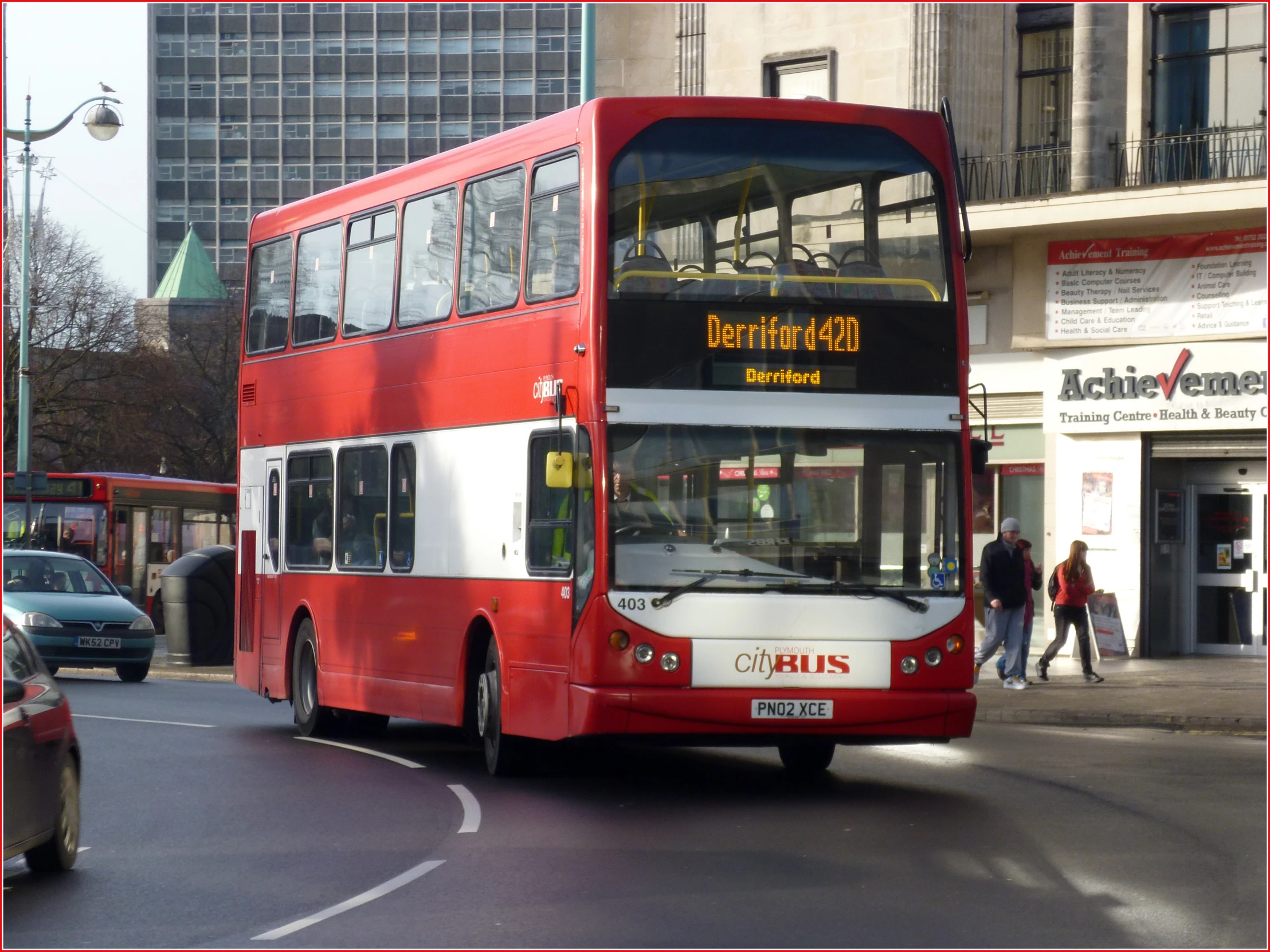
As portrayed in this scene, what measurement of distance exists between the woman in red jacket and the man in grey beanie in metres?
0.77

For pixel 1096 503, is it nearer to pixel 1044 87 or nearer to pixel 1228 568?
pixel 1228 568

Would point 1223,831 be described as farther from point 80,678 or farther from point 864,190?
point 80,678

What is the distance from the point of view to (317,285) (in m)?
16.8

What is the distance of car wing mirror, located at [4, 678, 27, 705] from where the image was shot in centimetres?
839

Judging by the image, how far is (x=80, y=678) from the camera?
2645 centimetres

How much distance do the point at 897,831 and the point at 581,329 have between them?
11.8 feet

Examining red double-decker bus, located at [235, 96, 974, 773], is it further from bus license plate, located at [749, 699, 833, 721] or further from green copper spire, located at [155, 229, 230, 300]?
green copper spire, located at [155, 229, 230, 300]

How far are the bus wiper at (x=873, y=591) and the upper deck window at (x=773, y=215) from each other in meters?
1.71

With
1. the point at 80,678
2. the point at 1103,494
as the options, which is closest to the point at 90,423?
the point at 80,678

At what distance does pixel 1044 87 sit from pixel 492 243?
51.5ft

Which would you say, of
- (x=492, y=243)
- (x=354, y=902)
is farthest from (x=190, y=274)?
(x=354, y=902)

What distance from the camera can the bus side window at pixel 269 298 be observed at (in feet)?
57.3

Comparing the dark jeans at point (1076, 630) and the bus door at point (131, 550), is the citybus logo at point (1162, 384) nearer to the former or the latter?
the dark jeans at point (1076, 630)

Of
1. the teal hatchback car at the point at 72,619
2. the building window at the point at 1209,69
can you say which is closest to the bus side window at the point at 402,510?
the teal hatchback car at the point at 72,619
